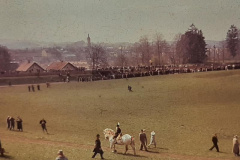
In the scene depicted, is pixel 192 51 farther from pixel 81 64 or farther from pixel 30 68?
pixel 30 68

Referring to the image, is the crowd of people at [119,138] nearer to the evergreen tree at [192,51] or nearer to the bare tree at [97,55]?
the bare tree at [97,55]

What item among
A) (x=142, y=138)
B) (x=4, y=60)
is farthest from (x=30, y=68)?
(x=142, y=138)

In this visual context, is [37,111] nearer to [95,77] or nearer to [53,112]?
[53,112]

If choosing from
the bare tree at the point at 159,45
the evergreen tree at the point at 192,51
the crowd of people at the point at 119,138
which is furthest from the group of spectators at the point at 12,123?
the evergreen tree at the point at 192,51

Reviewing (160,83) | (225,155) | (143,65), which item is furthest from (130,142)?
(143,65)

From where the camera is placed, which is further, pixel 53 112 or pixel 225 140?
pixel 53 112
